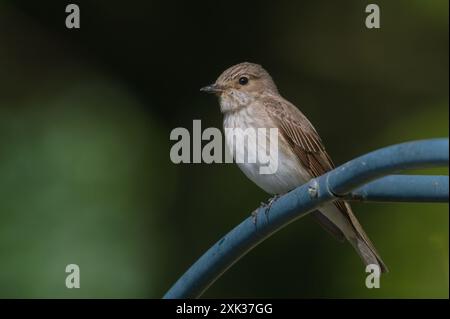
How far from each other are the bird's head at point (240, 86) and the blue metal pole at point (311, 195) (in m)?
2.12

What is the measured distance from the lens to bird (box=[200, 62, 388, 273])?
4.96m

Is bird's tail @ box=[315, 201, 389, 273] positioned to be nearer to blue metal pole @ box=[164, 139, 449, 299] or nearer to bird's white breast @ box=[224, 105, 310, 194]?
bird's white breast @ box=[224, 105, 310, 194]

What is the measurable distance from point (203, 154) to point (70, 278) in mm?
1551

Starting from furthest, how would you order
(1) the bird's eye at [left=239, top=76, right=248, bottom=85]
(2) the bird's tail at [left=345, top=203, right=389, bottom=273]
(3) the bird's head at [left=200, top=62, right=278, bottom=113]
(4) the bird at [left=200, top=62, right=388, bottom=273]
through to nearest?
(1) the bird's eye at [left=239, top=76, right=248, bottom=85] < (3) the bird's head at [left=200, top=62, right=278, bottom=113] < (4) the bird at [left=200, top=62, right=388, bottom=273] < (2) the bird's tail at [left=345, top=203, right=389, bottom=273]

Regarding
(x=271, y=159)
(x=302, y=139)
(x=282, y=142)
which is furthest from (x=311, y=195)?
(x=302, y=139)

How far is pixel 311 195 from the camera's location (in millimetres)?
3092

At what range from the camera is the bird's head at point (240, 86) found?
5.53 metres

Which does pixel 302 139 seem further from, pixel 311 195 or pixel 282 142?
pixel 311 195

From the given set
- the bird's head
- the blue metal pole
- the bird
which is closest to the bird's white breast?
the bird

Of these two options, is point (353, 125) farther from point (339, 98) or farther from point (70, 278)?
point (70, 278)

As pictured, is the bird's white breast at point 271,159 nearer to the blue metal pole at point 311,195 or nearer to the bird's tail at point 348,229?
the bird's tail at point 348,229

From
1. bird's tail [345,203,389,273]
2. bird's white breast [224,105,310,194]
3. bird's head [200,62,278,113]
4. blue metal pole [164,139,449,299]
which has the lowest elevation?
blue metal pole [164,139,449,299]

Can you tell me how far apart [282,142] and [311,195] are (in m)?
2.22

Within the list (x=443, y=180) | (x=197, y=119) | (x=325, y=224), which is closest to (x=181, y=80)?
(x=197, y=119)
